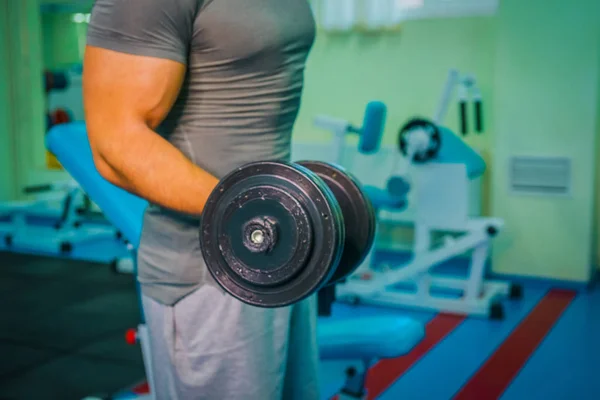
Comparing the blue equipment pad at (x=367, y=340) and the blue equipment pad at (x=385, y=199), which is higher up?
the blue equipment pad at (x=385, y=199)

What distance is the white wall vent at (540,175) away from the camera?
3.80 m

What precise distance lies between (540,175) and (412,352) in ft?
Answer: 5.06

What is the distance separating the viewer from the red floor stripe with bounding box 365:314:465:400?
8.16 ft

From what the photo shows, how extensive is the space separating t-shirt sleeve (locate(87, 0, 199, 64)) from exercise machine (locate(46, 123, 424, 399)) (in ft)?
2.08

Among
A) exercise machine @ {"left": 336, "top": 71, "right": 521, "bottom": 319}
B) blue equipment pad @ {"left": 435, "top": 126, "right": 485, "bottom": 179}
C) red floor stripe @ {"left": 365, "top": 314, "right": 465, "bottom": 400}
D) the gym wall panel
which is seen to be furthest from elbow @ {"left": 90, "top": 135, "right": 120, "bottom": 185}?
the gym wall panel

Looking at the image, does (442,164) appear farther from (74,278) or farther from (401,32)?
(74,278)

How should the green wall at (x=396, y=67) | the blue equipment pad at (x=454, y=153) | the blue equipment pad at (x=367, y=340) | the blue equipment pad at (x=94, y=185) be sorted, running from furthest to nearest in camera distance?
the green wall at (x=396, y=67) → the blue equipment pad at (x=454, y=153) → the blue equipment pad at (x=367, y=340) → the blue equipment pad at (x=94, y=185)

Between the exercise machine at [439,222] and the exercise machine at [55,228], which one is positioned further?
the exercise machine at [55,228]

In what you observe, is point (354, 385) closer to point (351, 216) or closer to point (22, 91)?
point (351, 216)

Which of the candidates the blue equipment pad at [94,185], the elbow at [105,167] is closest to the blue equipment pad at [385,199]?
the blue equipment pad at [94,185]

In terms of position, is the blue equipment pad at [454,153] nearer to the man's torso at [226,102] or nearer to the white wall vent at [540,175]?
the white wall vent at [540,175]

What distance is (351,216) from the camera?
0.98 metres

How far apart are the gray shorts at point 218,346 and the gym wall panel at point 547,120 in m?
3.16

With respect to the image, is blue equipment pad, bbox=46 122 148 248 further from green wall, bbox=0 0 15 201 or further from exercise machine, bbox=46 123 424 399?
green wall, bbox=0 0 15 201
